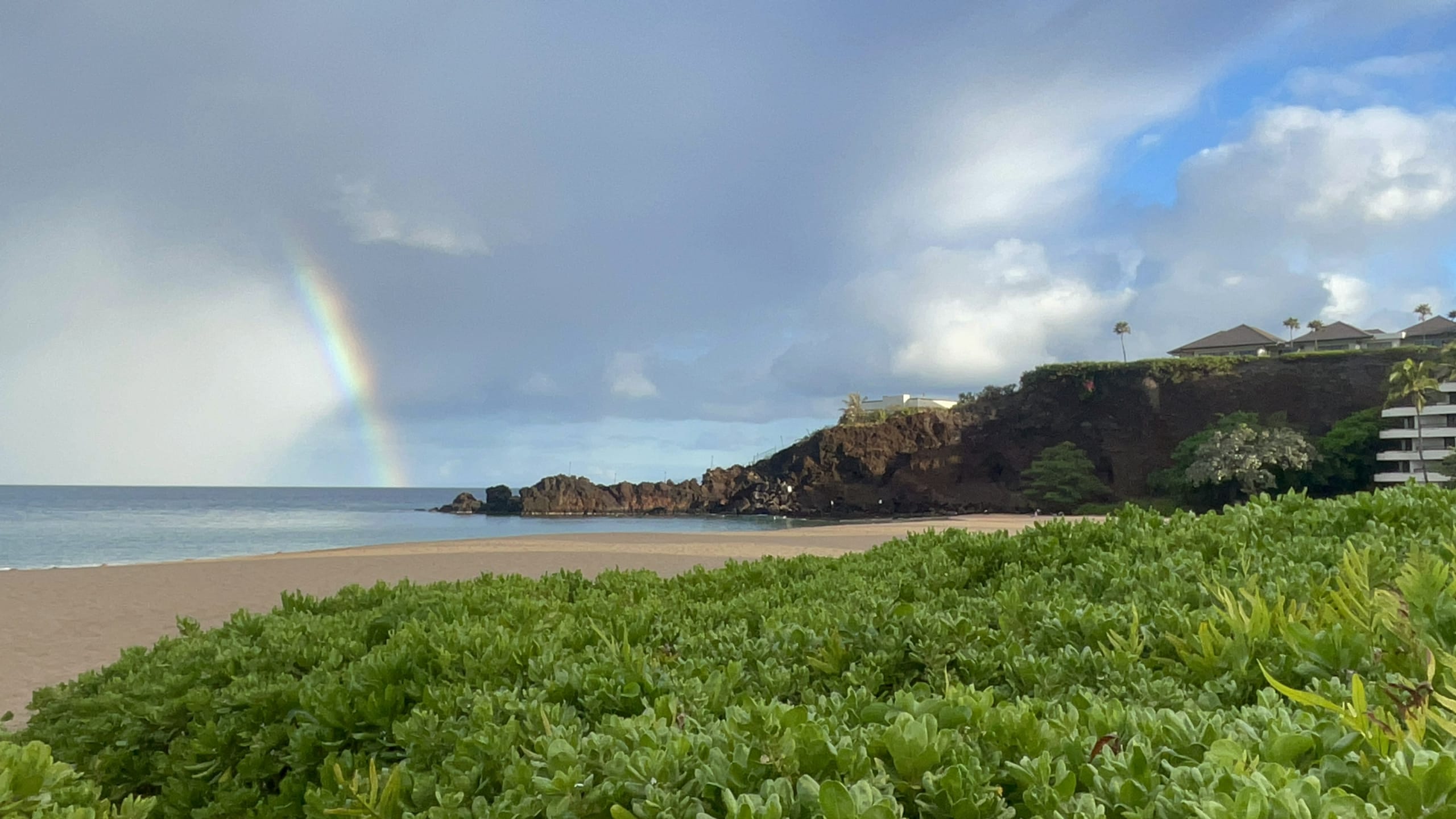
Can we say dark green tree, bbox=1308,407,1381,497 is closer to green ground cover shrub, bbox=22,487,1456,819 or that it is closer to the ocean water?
the ocean water

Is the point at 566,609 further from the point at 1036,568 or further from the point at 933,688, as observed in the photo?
the point at 1036,568

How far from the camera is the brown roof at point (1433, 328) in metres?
63.0

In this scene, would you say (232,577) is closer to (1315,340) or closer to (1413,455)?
A: (1413,455)

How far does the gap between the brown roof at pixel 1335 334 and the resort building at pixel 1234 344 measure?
8.24 ft

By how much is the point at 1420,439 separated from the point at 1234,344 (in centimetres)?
2790

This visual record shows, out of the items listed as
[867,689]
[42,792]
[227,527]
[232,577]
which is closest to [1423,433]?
[232,577]

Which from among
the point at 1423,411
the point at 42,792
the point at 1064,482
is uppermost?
the point at 1423,411

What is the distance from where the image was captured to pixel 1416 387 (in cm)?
4006

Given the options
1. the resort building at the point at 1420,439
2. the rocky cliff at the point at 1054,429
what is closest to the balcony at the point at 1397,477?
the resort building at the point at 1420,439

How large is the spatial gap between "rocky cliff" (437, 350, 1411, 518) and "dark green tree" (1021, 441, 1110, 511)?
5.04 feet

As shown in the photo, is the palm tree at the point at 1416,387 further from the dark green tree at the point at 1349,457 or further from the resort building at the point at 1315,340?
the resort building at the point at 1315,340

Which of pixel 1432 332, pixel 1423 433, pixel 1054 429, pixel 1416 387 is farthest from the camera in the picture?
pixel 1432 332

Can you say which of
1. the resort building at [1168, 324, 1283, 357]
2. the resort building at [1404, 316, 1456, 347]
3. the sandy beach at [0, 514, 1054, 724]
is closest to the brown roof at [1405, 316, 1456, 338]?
the resort building at [1404, 316, 1456, 347]

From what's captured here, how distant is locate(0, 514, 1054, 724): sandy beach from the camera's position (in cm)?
863
